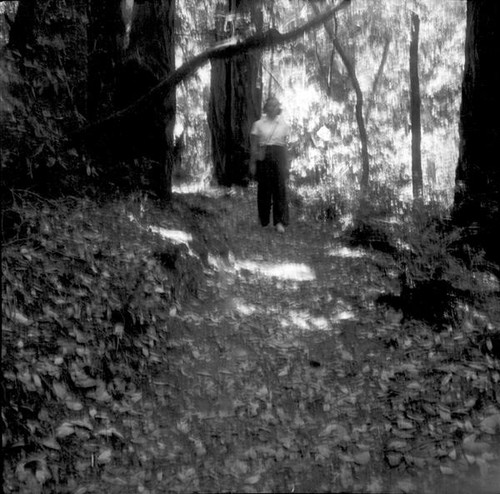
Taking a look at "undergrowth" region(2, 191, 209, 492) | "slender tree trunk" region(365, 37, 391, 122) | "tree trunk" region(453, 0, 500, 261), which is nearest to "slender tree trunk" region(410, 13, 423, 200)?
"slender tree trunk" region(365, 37, 391, 122)

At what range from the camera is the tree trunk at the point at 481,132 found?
6922 mm

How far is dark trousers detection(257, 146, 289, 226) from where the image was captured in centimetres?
1002

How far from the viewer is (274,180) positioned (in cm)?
1014

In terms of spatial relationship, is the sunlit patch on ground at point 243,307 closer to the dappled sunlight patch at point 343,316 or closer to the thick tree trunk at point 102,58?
the dappled sunlight patch at point 343,316

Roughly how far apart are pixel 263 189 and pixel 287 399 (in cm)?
566

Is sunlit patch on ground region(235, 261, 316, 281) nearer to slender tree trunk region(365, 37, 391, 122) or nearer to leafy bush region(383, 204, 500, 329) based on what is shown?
leafy bush region(383, 204, 500, 329)

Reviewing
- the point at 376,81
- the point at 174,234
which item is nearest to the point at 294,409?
the point at 174,234

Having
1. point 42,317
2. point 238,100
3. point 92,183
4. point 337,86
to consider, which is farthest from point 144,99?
point 337,86

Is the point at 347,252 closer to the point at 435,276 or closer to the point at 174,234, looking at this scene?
the point at 435,276

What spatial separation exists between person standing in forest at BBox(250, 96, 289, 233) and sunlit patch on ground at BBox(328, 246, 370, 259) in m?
1.45

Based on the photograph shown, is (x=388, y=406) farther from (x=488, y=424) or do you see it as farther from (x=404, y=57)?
(x=404, y=57)

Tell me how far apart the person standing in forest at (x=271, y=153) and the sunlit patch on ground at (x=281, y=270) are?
1.81 meters

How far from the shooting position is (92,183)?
23.5 feet

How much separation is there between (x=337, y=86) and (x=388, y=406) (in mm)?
19191
